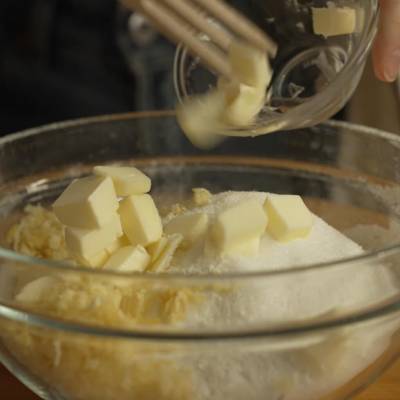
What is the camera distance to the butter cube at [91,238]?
28.9 inches

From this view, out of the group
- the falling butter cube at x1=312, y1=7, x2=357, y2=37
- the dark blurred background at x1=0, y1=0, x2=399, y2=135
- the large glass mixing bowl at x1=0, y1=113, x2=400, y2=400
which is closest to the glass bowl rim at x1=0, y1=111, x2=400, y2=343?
the large glass mixing bowl at x1=0, y1=113, x2=400, y2=400

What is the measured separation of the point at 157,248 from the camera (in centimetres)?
76

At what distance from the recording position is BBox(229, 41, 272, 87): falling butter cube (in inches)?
31.9

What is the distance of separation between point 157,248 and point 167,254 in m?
0.01

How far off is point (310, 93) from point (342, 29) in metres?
0.08

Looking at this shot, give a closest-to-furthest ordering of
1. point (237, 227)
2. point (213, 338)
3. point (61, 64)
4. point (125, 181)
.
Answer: point (213, 338), point (237, 227), point (125, 181), point (61, 64)

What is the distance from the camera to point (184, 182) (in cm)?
111

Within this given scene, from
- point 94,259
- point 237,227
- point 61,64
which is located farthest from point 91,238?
point 61,64

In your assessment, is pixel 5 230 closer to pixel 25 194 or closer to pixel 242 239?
pixel 25 194

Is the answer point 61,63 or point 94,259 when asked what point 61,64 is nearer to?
point 61,63

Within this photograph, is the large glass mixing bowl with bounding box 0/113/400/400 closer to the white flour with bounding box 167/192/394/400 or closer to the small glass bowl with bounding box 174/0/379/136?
the white flour with bounding box 167/192/394/400

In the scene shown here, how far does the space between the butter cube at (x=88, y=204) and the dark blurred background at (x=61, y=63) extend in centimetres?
152

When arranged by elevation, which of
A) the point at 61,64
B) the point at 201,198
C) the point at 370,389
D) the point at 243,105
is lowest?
the point at 61,64

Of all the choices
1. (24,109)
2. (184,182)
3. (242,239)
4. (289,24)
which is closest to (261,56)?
(289,24)
